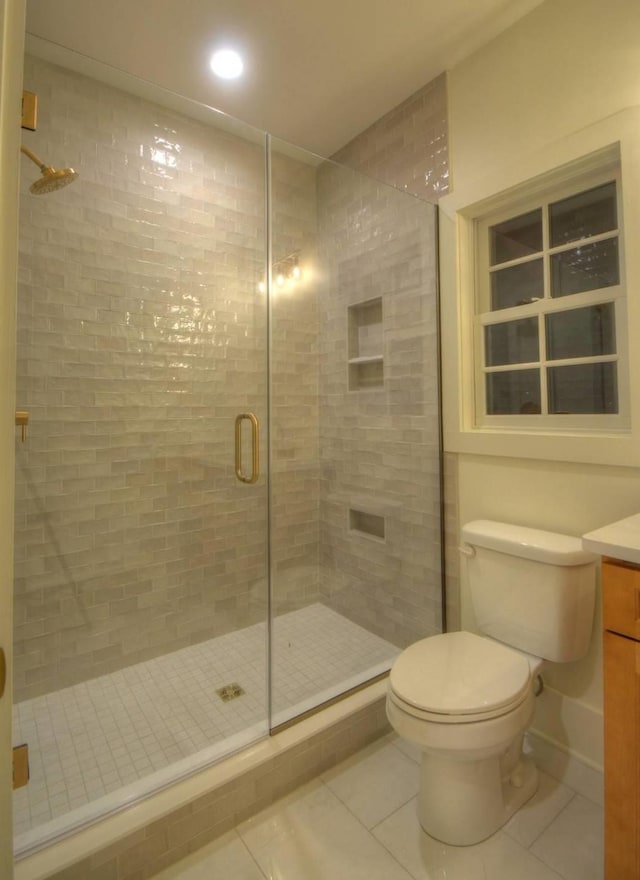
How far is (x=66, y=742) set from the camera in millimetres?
1604

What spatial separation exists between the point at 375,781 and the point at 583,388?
157 cm

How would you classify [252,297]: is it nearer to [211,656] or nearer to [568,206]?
[568,206]

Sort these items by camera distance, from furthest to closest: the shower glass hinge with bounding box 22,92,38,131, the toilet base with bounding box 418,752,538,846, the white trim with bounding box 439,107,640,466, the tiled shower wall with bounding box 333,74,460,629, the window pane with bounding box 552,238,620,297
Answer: the tiled shower wall with bounding box 333,74,460,629, the window pane with bounding box 552,238,620,297, the white trim with bounding box 439,107,640,466, the toilet base with bounding box 418,752,538,846, the shower glass hinge with bounding box 22,92,38,131

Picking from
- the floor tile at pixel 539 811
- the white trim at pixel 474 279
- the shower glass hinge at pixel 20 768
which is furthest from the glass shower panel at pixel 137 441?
the white trim at pixel 474 279

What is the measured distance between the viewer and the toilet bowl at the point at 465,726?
3.82ft

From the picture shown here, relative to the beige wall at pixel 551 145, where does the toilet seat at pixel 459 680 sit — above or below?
below

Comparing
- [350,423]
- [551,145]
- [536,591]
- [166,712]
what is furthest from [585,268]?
[166,712]

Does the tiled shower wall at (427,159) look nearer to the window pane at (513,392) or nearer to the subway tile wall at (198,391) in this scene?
the subway tile wall at (198,391)

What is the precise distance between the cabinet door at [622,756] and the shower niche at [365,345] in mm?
1574

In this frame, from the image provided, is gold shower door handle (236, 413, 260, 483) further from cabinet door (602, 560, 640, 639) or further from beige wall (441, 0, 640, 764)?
cabinet door (602, 560, 640, 639)

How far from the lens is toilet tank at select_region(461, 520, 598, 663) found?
4.59 feet

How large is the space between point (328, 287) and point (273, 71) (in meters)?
0.96

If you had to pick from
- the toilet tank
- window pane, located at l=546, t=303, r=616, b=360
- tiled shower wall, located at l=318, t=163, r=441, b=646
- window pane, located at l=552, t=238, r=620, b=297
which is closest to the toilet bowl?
the toilet tank

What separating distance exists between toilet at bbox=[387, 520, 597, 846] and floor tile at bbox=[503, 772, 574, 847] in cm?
3
